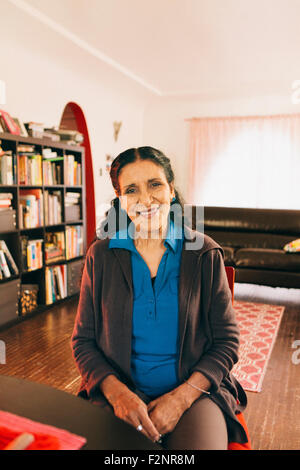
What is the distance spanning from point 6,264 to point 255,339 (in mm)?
2093

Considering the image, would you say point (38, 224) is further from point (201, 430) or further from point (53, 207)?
point (201, 430)

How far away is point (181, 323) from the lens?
3.69 feet

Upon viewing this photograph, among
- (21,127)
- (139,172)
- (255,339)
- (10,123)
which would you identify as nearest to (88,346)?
(139,172)

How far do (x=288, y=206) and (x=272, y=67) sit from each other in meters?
2.25

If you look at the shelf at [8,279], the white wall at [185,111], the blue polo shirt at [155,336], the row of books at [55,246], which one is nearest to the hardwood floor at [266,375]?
the shelf at [8,279]

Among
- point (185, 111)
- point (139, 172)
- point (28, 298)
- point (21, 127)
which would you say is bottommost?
point (28, 298)

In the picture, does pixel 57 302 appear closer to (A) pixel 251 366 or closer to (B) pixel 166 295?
(A) pixel 251 366

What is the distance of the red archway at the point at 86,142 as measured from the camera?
5.09 meters

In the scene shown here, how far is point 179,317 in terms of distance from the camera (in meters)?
1.13

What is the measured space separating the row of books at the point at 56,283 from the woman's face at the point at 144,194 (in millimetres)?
2699

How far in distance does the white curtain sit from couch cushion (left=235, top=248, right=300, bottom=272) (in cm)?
210

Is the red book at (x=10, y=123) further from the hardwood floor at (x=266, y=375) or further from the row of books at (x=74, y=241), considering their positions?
the hardwood floor at (x=266, y=375)

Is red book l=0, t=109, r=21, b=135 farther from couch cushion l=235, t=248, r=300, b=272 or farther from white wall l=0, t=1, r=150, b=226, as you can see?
couch cushion l=235, t=248, r=300, b=272

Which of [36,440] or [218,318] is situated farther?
[218,318]
